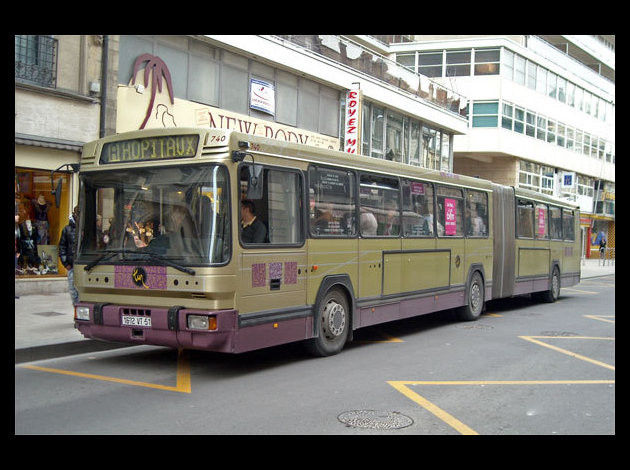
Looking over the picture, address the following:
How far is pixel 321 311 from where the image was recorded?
920cm

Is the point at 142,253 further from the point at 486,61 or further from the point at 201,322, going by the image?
the point at 486,61

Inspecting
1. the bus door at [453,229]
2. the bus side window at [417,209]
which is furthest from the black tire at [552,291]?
the bus side window at [417,209]

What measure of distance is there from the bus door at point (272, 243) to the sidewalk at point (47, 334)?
9.27 feet

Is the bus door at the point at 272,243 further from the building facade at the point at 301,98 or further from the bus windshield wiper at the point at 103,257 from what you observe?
the building facade at the point at 301,98

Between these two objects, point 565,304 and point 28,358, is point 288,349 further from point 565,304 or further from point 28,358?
point 565,304

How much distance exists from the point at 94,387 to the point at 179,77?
11920 millimetres

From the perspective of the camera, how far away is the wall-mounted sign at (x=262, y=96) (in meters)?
20.0

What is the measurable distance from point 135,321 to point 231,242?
148 centimetres

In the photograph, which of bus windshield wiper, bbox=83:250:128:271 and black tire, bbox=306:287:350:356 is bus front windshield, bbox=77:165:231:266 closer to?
bus windshield wiper, bbox=83:250:128:271

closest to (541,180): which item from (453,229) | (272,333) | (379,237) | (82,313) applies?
(453,229)

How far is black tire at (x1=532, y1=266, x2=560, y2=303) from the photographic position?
18.4m

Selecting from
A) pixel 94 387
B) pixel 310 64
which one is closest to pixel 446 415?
pixel 94 387

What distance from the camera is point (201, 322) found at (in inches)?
297

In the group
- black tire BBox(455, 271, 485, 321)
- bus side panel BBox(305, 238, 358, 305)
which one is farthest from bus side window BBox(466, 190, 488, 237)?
bus side panel BBox(305, 238, 358, 305)
